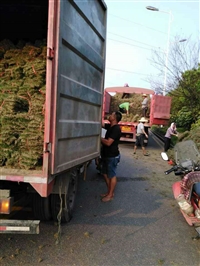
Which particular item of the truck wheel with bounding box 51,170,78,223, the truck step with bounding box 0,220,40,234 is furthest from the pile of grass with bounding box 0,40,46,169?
the truck wheel with bounding box 51,170,78,223

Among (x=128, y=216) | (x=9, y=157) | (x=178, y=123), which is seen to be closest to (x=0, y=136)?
(x=9, y=157)

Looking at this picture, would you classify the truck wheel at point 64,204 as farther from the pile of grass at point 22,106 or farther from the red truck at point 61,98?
the pile of grass at point 22,106

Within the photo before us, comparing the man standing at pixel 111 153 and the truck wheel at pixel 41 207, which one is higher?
the man standing at pixel 111 153

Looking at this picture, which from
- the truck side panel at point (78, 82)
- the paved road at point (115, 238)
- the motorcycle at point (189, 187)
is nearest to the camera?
the truck side panel at point (78, 82)

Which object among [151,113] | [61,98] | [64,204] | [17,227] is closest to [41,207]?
[64,204]

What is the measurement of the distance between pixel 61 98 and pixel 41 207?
1.77 m

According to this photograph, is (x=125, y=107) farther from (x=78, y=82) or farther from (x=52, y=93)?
(x=52, y=93)

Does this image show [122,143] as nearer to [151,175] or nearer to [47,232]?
[151,175]

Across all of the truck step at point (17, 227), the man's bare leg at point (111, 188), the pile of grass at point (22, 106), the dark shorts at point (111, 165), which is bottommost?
the man's bare leg at point (111, 188)

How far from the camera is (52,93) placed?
2.67m

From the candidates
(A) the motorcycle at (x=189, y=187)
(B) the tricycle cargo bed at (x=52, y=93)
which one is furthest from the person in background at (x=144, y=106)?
(B) the tricycle cargo bed at (x=52, y=93)

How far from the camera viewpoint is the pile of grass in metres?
2.98

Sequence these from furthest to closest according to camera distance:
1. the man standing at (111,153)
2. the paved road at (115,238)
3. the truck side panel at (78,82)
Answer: the man standing at (111,153) → the paved road at (115,238) → the truck side panel at (78,82)

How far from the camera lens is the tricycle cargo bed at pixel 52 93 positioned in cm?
270
